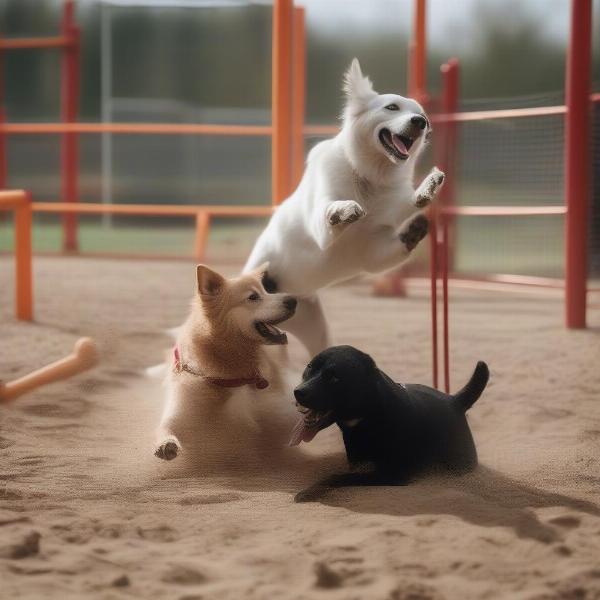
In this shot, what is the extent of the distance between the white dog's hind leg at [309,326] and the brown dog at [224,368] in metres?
0.52

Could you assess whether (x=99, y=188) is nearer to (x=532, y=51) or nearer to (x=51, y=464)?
(x=532, y=51)

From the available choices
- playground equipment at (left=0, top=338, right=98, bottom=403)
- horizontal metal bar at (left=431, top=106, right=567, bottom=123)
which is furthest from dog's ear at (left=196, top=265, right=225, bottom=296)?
horizontal metal bar at (left=431, top=106, right=567, bottom=123)

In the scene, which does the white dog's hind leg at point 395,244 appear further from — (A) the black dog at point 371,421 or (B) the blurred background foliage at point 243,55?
(B) the blurred background foliage at point 243,55

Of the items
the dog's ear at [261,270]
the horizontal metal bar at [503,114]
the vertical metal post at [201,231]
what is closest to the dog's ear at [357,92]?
the dog's ear at [261,270]

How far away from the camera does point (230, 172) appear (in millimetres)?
15062

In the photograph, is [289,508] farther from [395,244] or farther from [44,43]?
[44,43]

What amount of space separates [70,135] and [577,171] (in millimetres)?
5988

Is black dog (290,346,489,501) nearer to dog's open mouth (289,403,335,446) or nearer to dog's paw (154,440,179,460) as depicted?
dog's open mouth (289,403,335,446)

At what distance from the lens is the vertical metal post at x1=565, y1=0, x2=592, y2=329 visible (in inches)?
238

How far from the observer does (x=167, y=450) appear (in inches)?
133

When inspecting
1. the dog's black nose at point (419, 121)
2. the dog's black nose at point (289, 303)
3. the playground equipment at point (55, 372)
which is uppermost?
the dog's black nose at point (419, 121)

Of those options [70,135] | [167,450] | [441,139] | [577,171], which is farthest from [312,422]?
[70,135]

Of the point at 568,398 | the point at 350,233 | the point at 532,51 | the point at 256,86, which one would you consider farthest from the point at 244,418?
the point at 532,51

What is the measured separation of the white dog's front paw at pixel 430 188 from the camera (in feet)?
11.9
